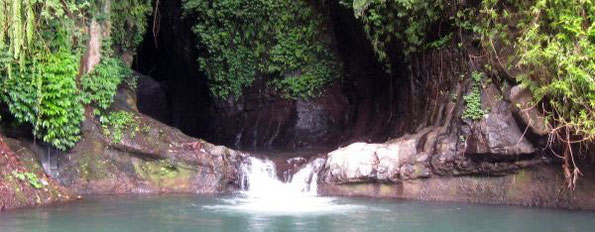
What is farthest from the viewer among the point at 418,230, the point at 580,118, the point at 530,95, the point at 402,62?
the point at 402,62

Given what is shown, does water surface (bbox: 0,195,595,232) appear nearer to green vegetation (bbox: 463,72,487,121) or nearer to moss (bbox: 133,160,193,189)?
moss (bbox: 133,160,193,189)

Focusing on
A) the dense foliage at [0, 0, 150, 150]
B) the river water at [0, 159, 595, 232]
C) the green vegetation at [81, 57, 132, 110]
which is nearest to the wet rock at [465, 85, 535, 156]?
the river water at [0, 159, 595, 232]

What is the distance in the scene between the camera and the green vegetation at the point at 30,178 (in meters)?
11.1

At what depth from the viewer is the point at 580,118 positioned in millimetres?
10742

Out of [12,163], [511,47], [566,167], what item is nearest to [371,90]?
[511,47]

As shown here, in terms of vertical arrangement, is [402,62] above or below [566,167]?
above

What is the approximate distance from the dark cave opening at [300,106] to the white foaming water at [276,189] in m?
2.45

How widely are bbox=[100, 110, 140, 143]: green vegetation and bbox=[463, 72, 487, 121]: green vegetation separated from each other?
6614mm

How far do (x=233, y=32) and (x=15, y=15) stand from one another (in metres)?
9.19

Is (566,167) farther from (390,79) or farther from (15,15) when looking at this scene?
(15,15)

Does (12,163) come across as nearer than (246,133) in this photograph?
Yes

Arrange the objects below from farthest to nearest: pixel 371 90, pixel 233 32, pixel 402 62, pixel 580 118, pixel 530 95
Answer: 1. pixel 233 32
2. pixel 371 90
3. pixel 402 62
4. pixel 530 95
5. pixel 580 118

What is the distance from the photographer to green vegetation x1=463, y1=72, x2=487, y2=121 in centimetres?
1240

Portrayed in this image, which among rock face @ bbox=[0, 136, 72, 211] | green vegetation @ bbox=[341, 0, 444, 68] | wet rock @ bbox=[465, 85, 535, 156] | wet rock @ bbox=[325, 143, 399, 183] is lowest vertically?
rock face @ bbox=[0, 136, 72, 211]
